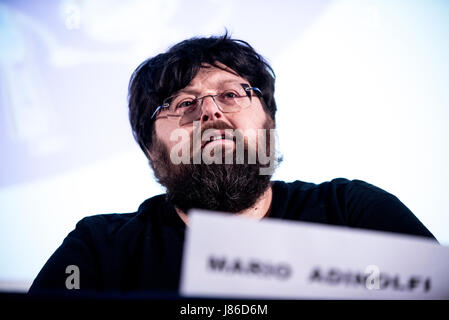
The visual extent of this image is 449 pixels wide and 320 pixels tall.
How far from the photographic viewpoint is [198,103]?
0.98 metres

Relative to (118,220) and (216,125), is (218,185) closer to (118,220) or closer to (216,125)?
(216,125)

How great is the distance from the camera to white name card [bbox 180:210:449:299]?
35 cm

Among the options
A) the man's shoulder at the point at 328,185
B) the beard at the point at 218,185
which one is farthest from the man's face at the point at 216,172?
the man's shoulder at the point at 328,185

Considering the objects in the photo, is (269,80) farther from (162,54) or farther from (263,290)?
(263,290)

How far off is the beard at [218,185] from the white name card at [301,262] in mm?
495

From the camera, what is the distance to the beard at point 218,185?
86cm

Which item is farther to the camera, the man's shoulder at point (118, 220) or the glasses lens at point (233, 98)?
the glasses lens at point (233, 98)

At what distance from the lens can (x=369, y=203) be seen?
2.59ft

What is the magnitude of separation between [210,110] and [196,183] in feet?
0.82

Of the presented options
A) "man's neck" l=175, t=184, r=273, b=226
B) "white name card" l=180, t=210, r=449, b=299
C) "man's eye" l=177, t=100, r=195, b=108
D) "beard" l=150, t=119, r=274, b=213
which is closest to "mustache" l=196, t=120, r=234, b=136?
"beard" l=150, t=119, r=274, b=213

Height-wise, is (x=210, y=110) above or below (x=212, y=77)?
below

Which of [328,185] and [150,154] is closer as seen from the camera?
[328,185]

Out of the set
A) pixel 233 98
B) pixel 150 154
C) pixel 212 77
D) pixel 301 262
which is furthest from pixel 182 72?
pixel 301 262

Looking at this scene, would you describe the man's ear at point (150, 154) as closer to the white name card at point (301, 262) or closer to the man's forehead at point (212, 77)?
the man's forehead at point (212, 77)
